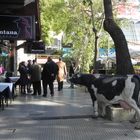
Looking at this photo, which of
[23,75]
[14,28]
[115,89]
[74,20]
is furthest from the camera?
[74,20]

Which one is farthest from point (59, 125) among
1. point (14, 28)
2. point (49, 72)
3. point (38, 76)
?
point (38, 76)

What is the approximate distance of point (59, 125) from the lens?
11758 mm

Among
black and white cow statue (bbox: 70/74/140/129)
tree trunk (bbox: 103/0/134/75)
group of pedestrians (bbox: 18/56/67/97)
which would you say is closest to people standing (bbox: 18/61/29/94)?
group of pedestrians (bbox: 18/56/67/97)

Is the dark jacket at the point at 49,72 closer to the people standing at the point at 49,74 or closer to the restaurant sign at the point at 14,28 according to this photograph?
the people standing at the point at 49,74

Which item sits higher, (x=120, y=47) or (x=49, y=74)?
(x=120, y=47)

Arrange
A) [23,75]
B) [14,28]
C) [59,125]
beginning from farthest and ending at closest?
[23,75], [14,28], [59,125]

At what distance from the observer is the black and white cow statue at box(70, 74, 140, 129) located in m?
11.7

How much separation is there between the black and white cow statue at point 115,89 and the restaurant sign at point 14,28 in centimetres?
281

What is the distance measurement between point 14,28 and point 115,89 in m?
4.22

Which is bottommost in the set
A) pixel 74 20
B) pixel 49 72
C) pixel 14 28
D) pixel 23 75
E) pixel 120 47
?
pixel 23 75

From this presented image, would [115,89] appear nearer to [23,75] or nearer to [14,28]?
[14,28]

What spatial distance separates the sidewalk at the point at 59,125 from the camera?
10258 millimetres

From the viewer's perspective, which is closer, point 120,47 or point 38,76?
point 120,47

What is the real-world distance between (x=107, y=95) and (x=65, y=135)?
221cm
